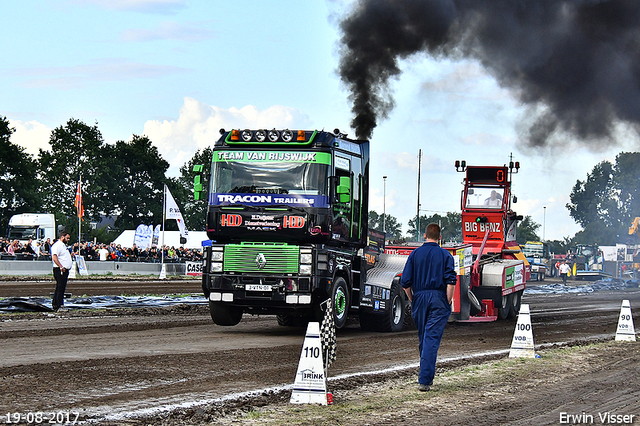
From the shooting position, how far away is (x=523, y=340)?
1185 cm

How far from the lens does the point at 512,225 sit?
2308 centimetres

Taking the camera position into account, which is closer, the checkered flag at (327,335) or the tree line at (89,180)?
the checkered flag at (327,335)

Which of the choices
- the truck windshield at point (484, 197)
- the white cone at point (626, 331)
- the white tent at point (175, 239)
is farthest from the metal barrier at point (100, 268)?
the white cone at point (626, 331)

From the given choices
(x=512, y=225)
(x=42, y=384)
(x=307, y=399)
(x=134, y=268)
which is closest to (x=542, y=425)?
(x=307, y=399)

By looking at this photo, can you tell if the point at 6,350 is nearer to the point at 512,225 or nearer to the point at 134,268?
the point at 512,225

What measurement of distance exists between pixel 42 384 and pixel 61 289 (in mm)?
9651

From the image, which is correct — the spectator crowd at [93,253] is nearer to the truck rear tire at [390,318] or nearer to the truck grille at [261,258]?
the truck rear tire at [390,318]

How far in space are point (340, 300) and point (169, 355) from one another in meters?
4.19

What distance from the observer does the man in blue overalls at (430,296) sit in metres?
8.48

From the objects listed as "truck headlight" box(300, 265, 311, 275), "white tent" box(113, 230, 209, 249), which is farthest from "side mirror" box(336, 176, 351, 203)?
"white tent" box(113, 230, 209, 249)

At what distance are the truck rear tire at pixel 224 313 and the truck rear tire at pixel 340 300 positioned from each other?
1.75 m

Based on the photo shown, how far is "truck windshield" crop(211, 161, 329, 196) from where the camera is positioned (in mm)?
13711

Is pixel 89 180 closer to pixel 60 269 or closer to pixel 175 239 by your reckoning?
pixel 175 239

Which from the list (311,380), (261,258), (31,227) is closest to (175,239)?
(31,227)
